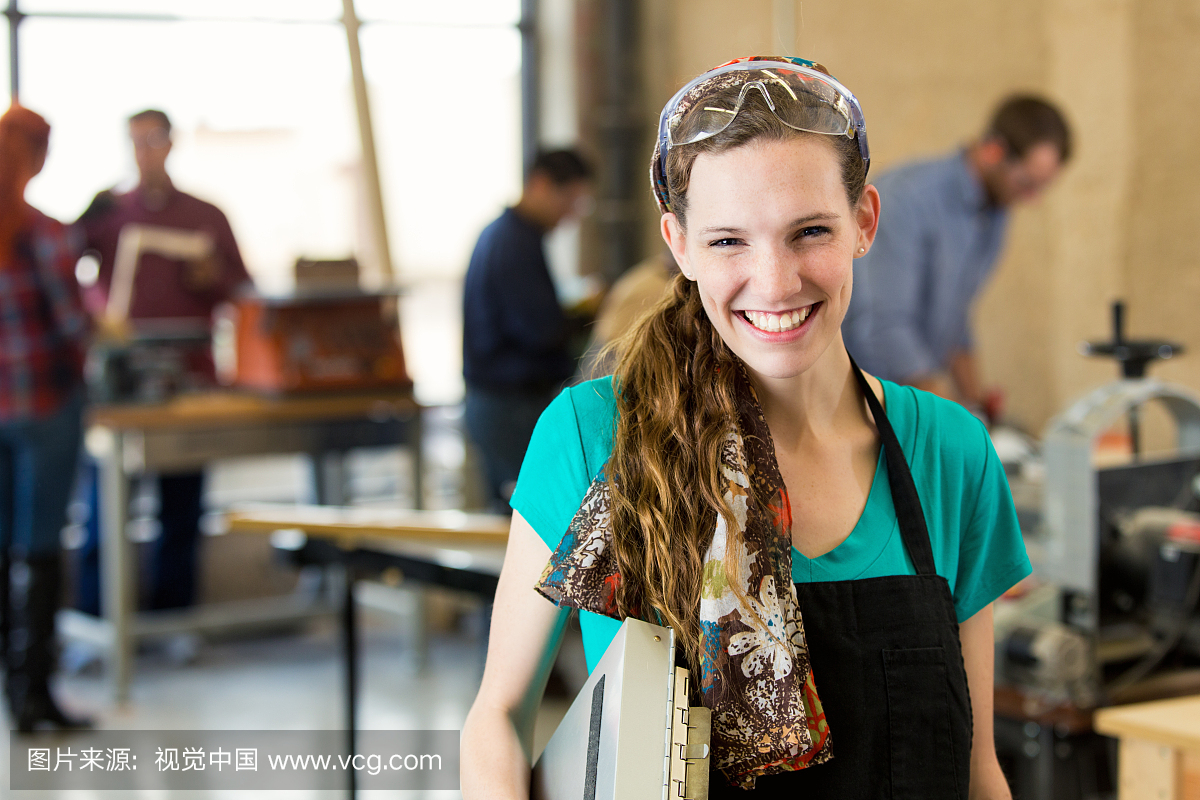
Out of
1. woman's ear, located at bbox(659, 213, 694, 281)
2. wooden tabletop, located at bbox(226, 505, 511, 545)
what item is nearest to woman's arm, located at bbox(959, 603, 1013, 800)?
woman's ear, located at bbox(659, 213, 694, 281)

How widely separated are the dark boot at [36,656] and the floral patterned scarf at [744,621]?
292 centimetres

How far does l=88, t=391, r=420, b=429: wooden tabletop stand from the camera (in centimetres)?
386

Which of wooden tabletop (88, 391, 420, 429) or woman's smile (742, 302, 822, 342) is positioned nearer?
woman's smile (742, 302, 822, 342)

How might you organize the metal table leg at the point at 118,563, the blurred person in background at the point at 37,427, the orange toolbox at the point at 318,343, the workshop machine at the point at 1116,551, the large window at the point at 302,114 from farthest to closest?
1. the large window at the point at 302,114
2. the orange toolbox at the point at 318,343
3. the metal table leg at the point at 118,563
4. the blurred person in background at the point at 37,427
5. the workshop machine at the point at 1116,551

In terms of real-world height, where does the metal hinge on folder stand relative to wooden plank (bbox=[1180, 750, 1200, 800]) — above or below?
above

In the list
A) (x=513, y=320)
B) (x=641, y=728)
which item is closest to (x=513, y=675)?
(x=641, y=728)

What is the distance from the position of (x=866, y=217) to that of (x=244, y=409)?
3361mm

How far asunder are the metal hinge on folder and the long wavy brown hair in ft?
0.15

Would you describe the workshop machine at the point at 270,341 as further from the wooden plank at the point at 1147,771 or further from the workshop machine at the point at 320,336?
the wooden plank at the point at 1147,771

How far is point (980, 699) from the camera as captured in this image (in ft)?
3.88

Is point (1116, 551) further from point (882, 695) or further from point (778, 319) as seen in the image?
point (778, 319)

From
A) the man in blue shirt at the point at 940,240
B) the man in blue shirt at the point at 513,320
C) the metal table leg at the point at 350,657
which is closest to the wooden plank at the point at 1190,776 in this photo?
the metal table leg at the point at 350,657

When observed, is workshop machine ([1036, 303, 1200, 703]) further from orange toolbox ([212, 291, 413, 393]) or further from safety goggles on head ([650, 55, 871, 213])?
orange toolbox ([212, 291, 413, 393])

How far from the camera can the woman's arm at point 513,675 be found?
106 cm
